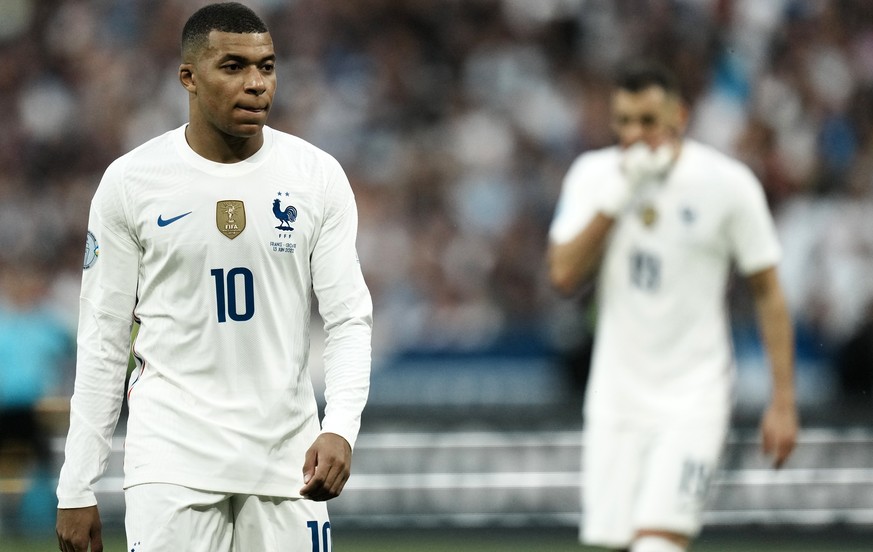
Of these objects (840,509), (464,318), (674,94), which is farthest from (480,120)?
(674,94)

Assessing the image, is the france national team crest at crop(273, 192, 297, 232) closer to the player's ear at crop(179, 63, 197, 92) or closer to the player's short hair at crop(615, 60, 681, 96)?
the player's ear at crop(179, 63, 197, 92)

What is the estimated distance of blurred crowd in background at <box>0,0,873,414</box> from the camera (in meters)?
12.4

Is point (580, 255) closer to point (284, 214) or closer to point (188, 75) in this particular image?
point (284, 214)

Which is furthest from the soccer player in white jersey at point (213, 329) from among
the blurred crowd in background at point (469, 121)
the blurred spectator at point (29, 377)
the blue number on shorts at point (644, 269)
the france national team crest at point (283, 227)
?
the blurred crowd in background at point (469, 121)

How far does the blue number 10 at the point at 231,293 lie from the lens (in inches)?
167

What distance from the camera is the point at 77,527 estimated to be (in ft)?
13.9

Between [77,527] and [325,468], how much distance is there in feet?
2.48

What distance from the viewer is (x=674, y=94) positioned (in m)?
6.59

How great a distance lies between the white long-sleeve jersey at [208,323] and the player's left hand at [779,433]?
2.66m

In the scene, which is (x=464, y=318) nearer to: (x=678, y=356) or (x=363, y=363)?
(x=678, y=356)

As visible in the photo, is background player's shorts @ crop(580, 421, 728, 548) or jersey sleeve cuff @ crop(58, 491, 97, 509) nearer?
jersey sleeve cuff @ crop(58, 491, 97, 509)

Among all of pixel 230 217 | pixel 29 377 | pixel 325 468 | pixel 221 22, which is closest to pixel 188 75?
pixel 221 22

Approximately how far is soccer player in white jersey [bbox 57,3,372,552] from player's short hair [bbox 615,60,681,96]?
2.50 meters

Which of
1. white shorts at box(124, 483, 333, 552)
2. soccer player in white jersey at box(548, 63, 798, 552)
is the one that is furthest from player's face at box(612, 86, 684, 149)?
white shorts at box(124, 483, 333, 552)
